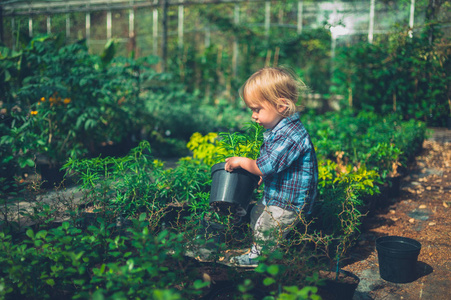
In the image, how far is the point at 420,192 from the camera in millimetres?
4594

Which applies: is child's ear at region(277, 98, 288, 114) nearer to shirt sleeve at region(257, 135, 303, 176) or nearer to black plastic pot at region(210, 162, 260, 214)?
shirt sleeve at region(257, 135, 303, 176)

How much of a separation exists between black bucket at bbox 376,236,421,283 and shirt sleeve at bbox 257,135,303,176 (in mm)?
865

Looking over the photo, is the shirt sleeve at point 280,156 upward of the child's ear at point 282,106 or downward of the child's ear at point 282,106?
downward

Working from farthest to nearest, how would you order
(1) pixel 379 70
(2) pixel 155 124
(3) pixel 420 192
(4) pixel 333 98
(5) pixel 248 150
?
1. (4) pixel 333 98
2. (1) pixel 379 70
3. (2) pixel 155 124
4. (3) pixel 420 192
5. (5) pixel 248 150

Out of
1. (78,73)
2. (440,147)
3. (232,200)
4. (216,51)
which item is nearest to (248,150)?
(232,200)

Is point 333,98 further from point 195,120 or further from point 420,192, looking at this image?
point 420,192

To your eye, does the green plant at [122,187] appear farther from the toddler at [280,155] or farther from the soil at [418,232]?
the soil at [418,232]

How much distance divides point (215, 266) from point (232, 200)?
0.43m

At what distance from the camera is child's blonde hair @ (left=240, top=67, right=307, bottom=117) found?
2.46m

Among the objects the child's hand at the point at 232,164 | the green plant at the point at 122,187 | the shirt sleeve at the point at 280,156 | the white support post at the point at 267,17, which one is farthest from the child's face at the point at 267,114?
the white support post at the point at 267,17

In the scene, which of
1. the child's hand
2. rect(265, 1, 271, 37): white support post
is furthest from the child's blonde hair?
rect(265, 1, 271, 37): white support post

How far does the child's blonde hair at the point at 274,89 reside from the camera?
2.46 meters

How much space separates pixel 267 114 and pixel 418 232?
6.31 feet

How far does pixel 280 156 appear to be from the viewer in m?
2.43
